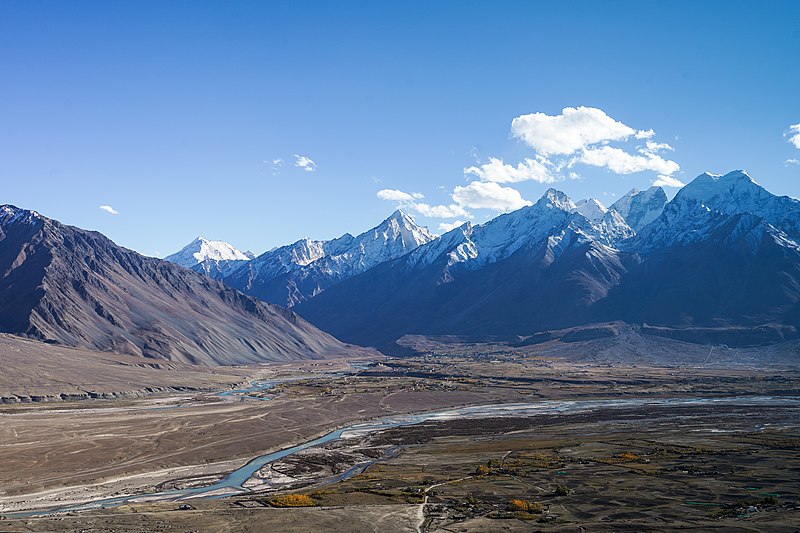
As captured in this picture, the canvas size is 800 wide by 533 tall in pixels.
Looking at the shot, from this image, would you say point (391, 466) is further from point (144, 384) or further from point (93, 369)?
point (93, 369)

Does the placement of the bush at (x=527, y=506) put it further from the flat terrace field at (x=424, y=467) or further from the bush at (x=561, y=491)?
the bush at (x=561, y=491)

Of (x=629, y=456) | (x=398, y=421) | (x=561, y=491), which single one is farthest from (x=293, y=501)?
(x=398, y=421)

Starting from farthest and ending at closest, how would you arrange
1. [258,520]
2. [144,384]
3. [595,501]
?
[144,384] < [595,501] < [258,520]

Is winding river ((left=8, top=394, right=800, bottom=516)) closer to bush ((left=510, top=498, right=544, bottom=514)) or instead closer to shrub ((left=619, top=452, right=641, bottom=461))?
bush ((left=510, top=498, right=544, bottom=514))

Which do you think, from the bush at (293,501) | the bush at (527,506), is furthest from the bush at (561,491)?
the bush at (293,501)

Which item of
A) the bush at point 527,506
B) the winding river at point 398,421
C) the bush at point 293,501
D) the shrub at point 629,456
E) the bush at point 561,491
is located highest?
the bush at point 527,506

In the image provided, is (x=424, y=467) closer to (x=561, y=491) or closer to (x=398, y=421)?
(x=561, y=491)

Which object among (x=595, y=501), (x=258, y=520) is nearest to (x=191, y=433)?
(x=258, y=520)
